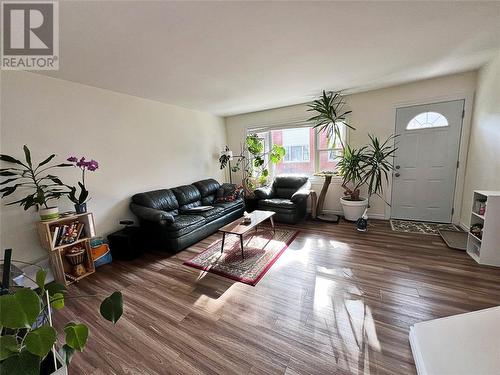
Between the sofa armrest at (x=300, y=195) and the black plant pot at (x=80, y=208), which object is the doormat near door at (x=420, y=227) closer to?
the sofa armrest at (x=300, y=195)

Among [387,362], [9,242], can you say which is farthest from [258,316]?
[9,242]

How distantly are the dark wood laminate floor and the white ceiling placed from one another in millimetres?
2483

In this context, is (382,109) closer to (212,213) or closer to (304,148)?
(304,148)

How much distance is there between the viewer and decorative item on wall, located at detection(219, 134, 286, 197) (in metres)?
4.91

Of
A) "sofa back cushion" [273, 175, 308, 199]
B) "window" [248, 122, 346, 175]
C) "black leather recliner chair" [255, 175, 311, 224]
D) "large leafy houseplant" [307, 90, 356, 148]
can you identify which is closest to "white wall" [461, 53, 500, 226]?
"large leafy houseplant" [307, 90, 356, 148]

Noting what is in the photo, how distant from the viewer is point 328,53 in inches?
91.0

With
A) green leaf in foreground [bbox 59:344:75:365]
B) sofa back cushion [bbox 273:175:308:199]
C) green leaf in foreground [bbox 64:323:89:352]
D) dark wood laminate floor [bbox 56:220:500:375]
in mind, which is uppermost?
sofa back cushion [bbox 273:175:308:199]

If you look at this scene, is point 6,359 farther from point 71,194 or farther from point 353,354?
point 71,194

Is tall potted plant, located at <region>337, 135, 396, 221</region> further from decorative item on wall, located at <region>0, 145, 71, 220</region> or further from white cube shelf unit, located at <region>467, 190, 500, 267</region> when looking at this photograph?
decorative item on wall, located at <region>0, 145, 71, 220</region>

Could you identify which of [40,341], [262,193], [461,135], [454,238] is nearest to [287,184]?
[262,193]

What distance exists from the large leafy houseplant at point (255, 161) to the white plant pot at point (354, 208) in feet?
5.99

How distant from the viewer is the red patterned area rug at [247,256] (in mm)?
2432

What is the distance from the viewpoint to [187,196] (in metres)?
4.00

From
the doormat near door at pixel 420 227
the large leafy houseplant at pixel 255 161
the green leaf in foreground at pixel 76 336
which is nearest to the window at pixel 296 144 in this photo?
the large leafy houseplant at pixel 255 161
